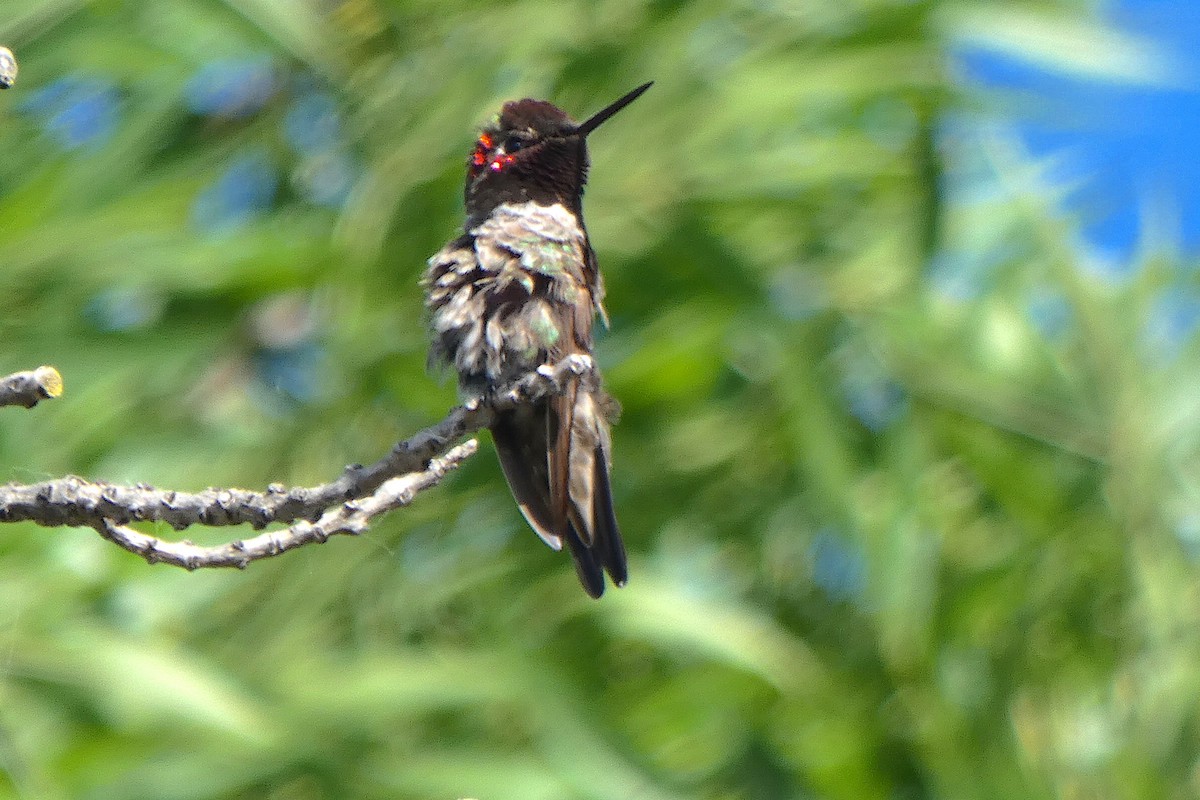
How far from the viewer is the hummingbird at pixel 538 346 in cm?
243

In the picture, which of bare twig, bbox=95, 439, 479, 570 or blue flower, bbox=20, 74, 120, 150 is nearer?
bare twig, bbox=95, 439, 479, 570

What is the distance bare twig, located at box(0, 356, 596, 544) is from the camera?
1455 millimetres

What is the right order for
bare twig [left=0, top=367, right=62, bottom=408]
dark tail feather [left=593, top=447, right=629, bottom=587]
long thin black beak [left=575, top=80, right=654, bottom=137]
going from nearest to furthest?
bare twig [left=0, top=367, right=62, bottom=408] → dark tail feather [left=593, top=447, right=629, bottom=587] → long thin black beak [left=575, top=80, right=654, bottom=137]

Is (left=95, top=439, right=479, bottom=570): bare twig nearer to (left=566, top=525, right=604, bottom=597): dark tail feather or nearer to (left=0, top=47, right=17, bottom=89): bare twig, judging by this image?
(left=0, top=47, right=17, bottom=89): bare twig

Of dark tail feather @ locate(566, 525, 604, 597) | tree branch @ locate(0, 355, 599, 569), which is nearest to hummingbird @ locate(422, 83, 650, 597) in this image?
dark tail feather @ locate(566, 525, 604, 597)

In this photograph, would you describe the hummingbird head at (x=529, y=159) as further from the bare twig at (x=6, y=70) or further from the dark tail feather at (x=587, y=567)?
the bare twig at (x=6, y=70)

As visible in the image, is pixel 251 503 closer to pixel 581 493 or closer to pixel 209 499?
pixel 209 499

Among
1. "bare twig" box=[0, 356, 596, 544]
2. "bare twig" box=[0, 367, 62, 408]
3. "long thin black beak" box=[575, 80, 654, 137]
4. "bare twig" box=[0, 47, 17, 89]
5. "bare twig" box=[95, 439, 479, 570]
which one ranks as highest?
"bare twig" box=[0, 47, 17, 89]

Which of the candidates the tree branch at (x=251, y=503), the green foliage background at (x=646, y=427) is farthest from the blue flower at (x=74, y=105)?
the tree branch at (x=251, y=503)

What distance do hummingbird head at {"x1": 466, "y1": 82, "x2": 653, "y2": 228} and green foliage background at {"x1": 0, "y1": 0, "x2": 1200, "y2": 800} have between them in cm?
95

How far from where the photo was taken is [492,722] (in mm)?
4090

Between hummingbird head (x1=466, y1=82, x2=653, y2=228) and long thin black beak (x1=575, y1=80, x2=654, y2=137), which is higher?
long thin black beak (x1=575, y1=80, x2=654, y2=137)

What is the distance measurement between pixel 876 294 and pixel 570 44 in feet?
3.57

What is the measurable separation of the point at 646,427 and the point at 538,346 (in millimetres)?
1978
